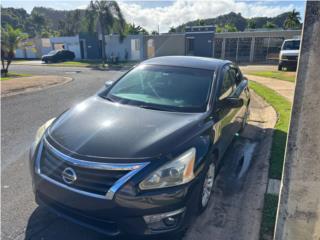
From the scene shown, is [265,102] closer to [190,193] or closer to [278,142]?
[278,142]

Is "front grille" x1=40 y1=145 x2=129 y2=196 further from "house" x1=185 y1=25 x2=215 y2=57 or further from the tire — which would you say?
"house" x1=185 y1=25 x2=215 y2=57

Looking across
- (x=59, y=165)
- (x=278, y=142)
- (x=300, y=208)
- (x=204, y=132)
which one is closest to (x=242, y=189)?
(x=204, y=132)

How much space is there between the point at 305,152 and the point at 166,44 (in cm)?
3268

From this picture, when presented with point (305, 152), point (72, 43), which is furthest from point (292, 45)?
point (72, 43)

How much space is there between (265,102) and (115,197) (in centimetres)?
768

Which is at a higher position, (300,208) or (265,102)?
(300,208)

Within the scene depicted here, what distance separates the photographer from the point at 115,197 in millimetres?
2238

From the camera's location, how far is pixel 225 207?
324cm

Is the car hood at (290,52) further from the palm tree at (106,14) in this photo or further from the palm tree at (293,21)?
the palm tree at (293,21)

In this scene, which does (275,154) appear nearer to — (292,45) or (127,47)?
(292,45)

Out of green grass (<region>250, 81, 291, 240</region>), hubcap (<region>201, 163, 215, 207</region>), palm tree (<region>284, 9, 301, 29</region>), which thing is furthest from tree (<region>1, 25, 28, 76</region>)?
palm tree (<region>284, 9, 301, 29</region>)

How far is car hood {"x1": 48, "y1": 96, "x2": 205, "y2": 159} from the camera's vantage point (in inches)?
96.4

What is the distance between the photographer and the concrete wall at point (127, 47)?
111 ft

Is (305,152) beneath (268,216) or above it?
above
